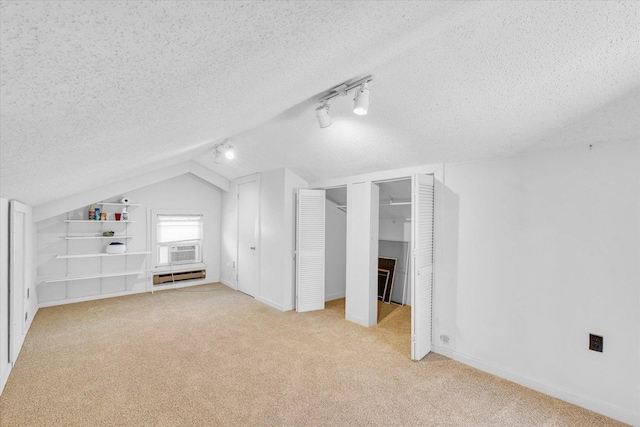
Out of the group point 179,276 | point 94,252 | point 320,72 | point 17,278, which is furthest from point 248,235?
point 320,72

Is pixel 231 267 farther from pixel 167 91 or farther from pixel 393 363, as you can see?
pixel 167 91

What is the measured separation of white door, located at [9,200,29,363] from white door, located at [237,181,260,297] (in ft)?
9.67

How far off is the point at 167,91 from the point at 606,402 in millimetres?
3522

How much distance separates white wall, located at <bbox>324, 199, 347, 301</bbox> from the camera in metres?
5.34

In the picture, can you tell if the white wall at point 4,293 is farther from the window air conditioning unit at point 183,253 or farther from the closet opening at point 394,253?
the closet opening at point 394,253

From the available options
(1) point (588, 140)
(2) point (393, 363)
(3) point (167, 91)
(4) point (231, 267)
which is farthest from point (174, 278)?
(1) point (588, 140)

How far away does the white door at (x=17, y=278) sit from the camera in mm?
2859

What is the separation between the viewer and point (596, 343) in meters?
2.33

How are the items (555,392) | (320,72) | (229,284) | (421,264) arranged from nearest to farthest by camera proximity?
(320,72) < (555,392) < (421,264) < (229,284)

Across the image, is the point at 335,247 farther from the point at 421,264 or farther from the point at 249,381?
the point at 249,381

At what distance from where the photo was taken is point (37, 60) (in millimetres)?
672

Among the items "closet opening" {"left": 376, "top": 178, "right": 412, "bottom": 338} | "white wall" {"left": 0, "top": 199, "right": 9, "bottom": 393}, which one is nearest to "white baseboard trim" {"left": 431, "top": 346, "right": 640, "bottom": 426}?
"closet opening" {"left": 376, "top": 178, "right": 412, "bottom": 338}

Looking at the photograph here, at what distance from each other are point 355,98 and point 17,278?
394 cm

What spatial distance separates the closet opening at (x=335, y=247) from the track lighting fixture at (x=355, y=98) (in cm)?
254
